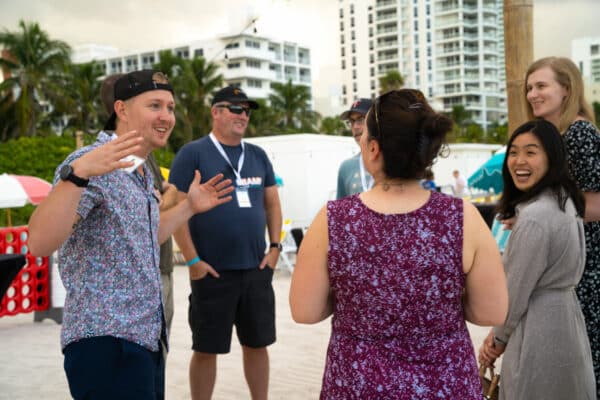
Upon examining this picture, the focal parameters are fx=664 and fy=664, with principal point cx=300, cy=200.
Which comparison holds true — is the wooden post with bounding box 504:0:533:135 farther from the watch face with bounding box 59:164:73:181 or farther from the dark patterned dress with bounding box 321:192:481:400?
the watch face with bounding box 59:164:73:181

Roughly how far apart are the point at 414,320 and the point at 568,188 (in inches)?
47.5

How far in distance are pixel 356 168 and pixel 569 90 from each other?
1654 mm

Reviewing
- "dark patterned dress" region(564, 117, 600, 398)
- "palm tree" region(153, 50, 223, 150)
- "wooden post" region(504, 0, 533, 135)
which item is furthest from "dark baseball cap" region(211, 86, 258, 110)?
"palm tree" region(153, 50, 223, 150)

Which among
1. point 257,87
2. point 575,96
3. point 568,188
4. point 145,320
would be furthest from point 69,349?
point 257,87

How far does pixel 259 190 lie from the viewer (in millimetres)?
4422

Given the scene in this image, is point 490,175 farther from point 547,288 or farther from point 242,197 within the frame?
point 547,288

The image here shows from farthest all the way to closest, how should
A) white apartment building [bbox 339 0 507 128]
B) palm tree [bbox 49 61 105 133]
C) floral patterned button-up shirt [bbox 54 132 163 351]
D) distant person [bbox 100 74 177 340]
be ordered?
white apartment building [bbox 339 0 507 128]
palm tree [bbox 49 61 105 133]
distant person [bbox 100 74 177 340]
floral patterned button-up shirt [bbox 54 132 163 351]

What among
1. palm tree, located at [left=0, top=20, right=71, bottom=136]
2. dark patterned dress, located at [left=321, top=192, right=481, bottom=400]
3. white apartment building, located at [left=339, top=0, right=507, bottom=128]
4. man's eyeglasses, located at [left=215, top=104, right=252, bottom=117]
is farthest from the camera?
white apartment building, located at [left=339, top=0, right=507, bottom=128]

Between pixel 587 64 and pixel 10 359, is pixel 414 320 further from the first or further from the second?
pixel 587 64

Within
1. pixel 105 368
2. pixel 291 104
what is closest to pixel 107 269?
pixel 105 368

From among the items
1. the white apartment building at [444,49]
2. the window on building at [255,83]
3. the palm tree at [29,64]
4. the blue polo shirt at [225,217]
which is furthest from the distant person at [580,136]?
the white apartment building at [444,49]

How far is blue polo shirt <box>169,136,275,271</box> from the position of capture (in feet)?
13.8

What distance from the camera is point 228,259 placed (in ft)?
13.8

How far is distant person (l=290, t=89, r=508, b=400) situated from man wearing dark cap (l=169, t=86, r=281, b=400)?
218 cm
